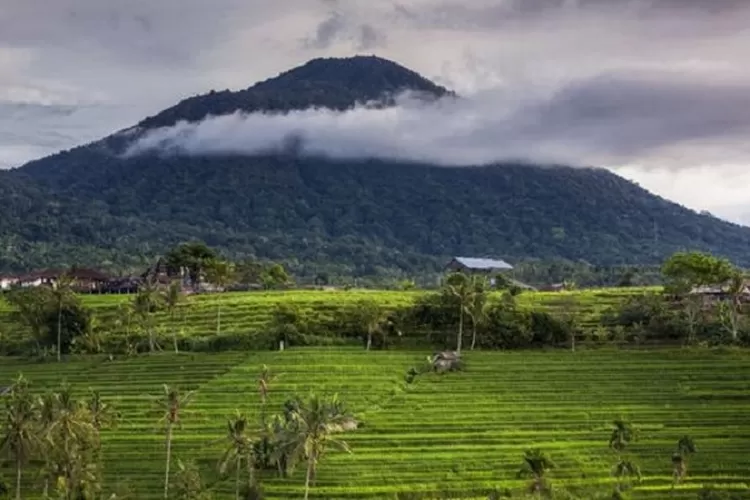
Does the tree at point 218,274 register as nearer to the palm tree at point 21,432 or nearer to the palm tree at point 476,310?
the palm tree at point 476,310

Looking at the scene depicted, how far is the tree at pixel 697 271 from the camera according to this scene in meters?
146

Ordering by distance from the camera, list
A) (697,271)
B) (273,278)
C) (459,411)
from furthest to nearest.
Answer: (273,278) < (697,271) < (459,411)

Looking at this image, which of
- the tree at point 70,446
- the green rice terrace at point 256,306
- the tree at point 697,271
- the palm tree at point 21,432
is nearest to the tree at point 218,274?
the green rice terrace at point 256,306

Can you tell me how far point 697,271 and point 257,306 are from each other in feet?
213

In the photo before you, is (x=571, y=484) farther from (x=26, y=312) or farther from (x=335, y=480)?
(x=26, y=312)

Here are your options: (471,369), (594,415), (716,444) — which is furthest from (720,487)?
(471,369)

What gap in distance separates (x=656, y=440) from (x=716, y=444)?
483cm

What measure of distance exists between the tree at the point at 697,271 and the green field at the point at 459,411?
33.7m

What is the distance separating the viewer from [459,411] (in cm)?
9288

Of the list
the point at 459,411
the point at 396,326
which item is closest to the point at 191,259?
the point at 396,326

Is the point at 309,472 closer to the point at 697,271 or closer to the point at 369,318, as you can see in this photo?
the point at 369,318

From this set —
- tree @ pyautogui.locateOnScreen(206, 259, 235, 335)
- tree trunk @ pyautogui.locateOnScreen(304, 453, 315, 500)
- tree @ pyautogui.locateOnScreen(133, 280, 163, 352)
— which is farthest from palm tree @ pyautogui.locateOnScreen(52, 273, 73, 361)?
tree trunk @ pyautogui.locateOnScreen(304, 453, 315, 500)

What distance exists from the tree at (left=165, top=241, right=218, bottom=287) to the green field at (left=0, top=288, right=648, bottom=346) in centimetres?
2448

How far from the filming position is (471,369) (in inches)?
4269
